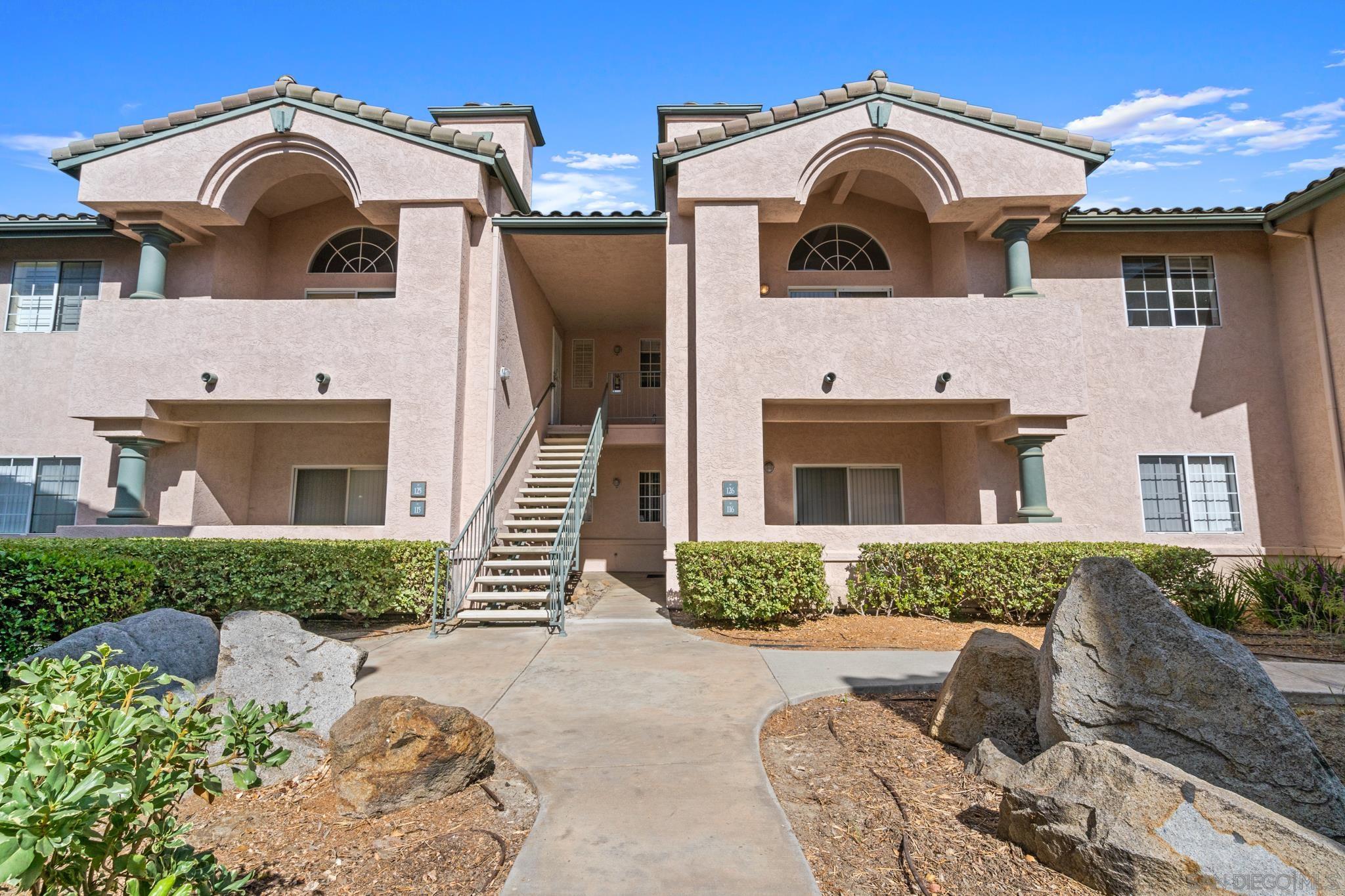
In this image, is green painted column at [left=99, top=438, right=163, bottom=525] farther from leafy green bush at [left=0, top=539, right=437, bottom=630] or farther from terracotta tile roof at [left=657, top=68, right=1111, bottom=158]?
terracotta tile roof at [left=657, top=68, right=1111, bottom=158]

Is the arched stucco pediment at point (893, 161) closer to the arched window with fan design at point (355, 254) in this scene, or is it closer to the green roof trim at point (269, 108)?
the green roof trim at point (269, 108)

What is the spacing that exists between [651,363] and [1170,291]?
11137 millimetres

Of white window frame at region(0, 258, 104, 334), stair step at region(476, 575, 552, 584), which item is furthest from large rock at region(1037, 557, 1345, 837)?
white window frame at region(0, 258, 104, 334)

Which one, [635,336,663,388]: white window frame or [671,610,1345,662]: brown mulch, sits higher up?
[635,336,663,388]: white window frame

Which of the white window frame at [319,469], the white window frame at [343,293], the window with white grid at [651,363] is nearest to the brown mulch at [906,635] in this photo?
the white window frame at [319,469]

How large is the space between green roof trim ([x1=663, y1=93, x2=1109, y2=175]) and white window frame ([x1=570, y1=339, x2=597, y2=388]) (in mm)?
7269

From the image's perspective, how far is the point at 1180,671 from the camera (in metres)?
3.95

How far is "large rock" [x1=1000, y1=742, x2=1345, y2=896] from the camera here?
113 inches

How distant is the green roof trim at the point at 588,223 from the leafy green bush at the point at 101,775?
34.1 ft

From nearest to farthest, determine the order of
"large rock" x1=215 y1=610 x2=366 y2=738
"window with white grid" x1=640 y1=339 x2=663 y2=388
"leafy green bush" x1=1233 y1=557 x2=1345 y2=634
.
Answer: "large rock" x1=215 y1=610 x2=366 y2=738, "leafy green bush" x1=1233 y1=557 x2=1345 y2=634, "window with white grid" x1=640 y1=339 x2=663 y2=388

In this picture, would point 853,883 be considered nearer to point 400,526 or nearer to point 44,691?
point 44,691

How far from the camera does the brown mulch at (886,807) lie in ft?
10.7

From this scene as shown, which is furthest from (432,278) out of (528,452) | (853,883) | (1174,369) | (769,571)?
(1174,369)

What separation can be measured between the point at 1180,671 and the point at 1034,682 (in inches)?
44.7
